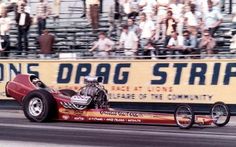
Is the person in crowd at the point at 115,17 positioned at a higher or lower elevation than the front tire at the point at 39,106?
higher

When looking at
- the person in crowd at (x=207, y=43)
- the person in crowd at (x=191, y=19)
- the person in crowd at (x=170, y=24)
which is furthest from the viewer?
the person in crowd at (x=170, y=24)

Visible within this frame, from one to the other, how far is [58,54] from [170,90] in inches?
152

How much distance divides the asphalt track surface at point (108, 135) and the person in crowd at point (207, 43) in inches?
119

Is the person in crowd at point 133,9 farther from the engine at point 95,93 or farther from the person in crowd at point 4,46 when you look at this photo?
the engine at point 95,93

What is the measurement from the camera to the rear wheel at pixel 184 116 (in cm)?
1382

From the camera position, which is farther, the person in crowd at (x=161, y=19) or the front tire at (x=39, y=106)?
the person in crowd at (x=161, y=19)

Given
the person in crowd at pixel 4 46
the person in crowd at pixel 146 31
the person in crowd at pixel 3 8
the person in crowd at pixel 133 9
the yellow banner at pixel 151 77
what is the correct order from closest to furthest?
the yellow banner at pixel 151 77
the person in crowd at pixel 146 31
the person in crowd at pixel 133 9
the person in crowd at pixel 4 46
the person in crowd at pixel 3 8

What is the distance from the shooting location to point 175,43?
1898 cm

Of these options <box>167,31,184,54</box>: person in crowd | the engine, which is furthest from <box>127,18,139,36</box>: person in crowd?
the engine

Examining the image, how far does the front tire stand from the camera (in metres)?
15.3

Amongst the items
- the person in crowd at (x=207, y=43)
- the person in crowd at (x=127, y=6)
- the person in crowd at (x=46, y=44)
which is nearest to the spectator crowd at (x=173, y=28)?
the person in crowd at (x=207, y=43)

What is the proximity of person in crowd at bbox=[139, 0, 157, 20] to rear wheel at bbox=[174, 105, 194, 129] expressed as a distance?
6588 millimetres

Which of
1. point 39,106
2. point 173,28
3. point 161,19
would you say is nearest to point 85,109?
point 39,106

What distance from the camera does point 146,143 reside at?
11625mm
